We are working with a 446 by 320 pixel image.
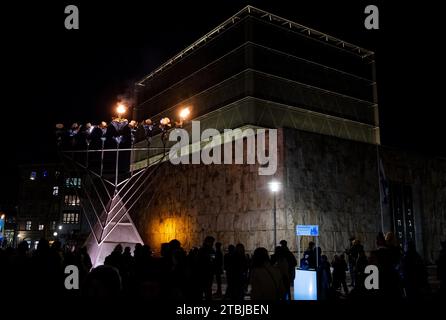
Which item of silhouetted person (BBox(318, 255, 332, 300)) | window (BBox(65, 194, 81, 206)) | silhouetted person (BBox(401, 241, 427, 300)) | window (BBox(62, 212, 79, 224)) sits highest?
window (BBox(65, 194, 81, 206))

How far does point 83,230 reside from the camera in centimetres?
6106

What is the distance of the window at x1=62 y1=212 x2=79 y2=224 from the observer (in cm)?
6250

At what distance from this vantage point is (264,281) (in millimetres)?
6059

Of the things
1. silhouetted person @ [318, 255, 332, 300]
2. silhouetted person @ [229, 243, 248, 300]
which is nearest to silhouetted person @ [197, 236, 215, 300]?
silhouetted person @ [229, 243, 248, 300]

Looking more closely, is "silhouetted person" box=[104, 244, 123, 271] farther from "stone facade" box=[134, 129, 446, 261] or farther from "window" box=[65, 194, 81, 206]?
"window" box=[65, 194, 81, 206]

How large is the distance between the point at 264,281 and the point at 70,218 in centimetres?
6179

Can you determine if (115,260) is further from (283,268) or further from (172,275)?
(172,275)

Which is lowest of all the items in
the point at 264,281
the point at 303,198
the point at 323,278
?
the point at 323,278


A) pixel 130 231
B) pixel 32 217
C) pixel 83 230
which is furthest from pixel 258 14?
pixel 32 217

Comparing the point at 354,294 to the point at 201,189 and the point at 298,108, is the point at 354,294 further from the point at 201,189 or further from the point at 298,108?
the point at 298,108

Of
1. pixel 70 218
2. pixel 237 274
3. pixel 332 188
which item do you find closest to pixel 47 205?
pixel 70 218

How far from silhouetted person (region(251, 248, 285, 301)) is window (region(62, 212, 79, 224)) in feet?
199
